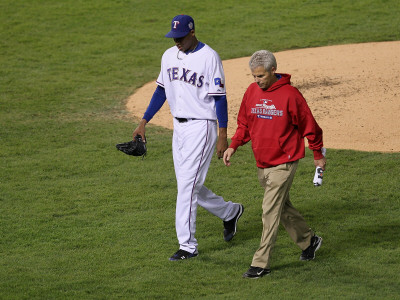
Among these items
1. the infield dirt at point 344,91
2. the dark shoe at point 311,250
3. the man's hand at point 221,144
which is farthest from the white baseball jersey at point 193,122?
the infield dirt at point 344,91

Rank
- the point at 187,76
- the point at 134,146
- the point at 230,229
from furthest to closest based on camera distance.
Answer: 1. the point at 230,229
2. the point at 134,146
3. the point at 187,76

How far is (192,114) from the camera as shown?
6582 mm

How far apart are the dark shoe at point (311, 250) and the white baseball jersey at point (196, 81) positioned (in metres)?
1.42

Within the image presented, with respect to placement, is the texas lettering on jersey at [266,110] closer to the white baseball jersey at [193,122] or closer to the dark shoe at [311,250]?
the white baseball jersey at [193,122]

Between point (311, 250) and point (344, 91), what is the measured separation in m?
7.22

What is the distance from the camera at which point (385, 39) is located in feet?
55.9

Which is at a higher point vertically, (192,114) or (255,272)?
(192,114)

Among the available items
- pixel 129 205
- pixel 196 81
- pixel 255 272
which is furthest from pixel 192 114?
pixel 129 205

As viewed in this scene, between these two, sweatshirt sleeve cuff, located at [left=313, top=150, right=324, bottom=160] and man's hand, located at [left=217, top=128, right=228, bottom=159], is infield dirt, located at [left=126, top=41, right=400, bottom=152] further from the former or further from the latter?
sweatshirt sleeve cuff, located at [left=313, top=150, right=324, bottom=160]

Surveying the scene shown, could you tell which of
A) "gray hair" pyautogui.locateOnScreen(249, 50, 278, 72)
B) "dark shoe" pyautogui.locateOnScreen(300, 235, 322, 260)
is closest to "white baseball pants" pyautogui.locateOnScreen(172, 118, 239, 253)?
"gray hair" pyautogui.locateOnScreen(249, 50, 278, 72)

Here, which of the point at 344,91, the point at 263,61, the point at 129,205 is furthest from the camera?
the point at 344,91

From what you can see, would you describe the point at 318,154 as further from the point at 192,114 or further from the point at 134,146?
the point at 134,146

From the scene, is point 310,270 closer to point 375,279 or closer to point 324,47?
point 375,279

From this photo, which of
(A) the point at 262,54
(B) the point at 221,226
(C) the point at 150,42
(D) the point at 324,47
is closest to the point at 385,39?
(D) the point at 324,47
